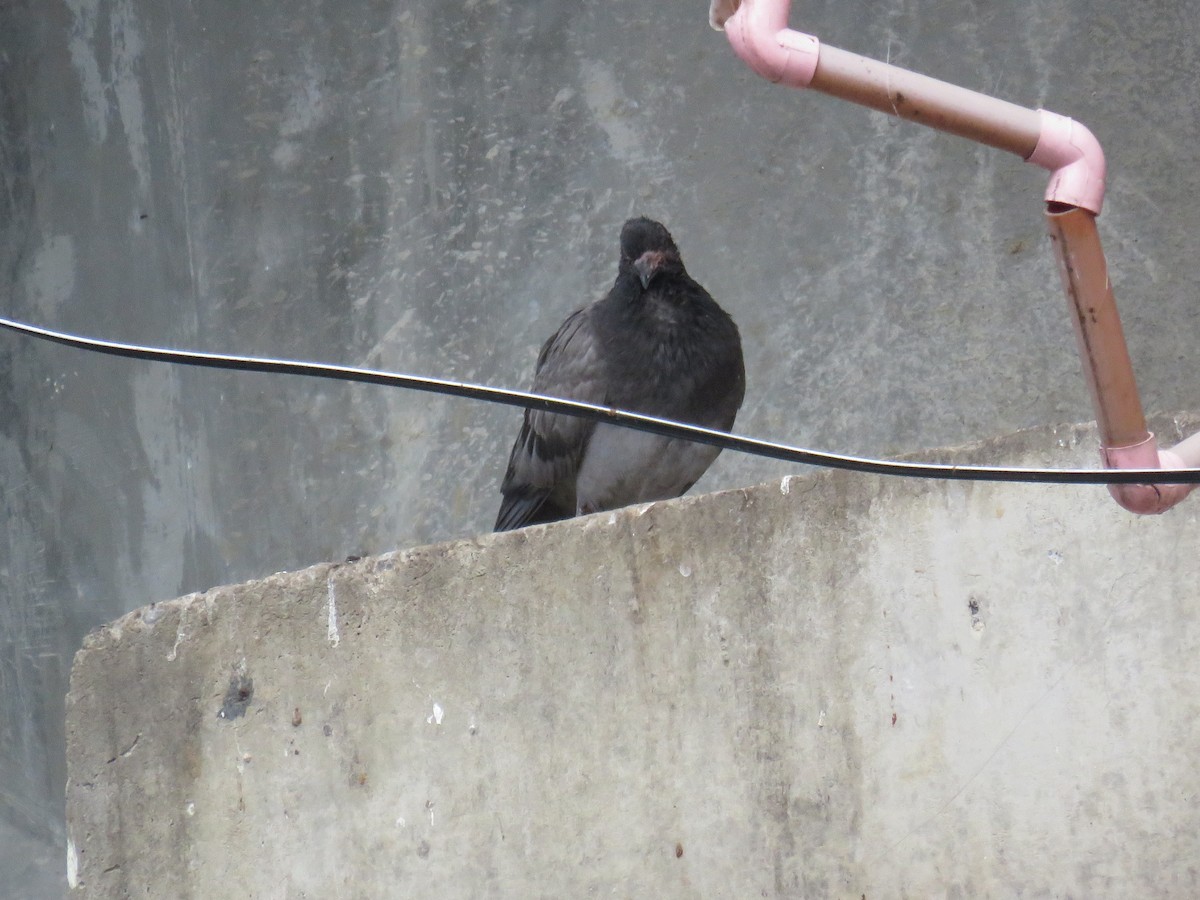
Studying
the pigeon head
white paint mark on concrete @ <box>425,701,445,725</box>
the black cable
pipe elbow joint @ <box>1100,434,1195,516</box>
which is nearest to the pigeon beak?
the pigeon head

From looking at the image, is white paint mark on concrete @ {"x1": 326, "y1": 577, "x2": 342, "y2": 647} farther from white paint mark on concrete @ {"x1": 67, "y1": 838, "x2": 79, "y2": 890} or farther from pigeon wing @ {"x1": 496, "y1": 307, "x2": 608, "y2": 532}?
pigeon wing @ {"x1": 496, "y1": 307, "x2": 608, "y2": 532}

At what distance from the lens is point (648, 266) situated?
13.1 feet

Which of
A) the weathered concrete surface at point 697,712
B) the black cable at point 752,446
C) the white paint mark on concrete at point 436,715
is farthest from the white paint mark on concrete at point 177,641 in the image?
the black cable at point 752,446

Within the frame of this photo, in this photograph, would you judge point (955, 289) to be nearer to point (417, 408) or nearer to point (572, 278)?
point (572, 278)

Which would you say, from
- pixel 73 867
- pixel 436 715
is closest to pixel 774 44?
pixel 436 715

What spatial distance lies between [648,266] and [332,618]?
151cm

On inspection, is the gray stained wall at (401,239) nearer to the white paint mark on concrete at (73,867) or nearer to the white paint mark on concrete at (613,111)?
the white paint mark on concrete at (613,111)

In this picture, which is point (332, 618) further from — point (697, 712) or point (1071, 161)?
point (1071, 161)

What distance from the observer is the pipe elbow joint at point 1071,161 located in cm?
164

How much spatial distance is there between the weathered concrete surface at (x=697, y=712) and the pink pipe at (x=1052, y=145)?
878 mm

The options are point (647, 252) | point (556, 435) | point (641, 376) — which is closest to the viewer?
point (641, 376)

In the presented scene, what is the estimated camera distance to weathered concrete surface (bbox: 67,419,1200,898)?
8.49 feet

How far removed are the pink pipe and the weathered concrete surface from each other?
34.6 inches

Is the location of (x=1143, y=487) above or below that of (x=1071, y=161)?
below
